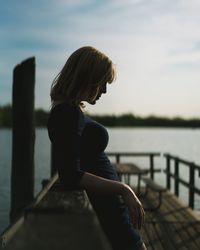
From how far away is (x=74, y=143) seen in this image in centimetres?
187

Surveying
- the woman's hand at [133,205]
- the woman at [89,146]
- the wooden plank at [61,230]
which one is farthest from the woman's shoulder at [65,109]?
the wooden plank at [61,230]

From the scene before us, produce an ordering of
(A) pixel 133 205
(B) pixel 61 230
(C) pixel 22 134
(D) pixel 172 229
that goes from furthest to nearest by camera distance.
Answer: (C) pixel 22 134 < (D) pixel 172 229 < (A) pixel 133 205 < (B) pixel 61 230

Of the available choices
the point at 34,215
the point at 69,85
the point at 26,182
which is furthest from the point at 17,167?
the point at 34,215

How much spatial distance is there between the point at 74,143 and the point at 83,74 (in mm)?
258

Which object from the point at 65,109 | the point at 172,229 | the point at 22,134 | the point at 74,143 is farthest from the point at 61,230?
the point at 22,134

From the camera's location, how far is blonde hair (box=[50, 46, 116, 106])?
194 cm

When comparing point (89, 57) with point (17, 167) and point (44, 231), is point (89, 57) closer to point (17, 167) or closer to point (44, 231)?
point (44, 231)

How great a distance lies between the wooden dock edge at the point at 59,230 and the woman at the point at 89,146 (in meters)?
0.41

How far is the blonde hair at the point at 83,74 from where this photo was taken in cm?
194

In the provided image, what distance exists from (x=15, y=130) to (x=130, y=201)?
6.04 metres

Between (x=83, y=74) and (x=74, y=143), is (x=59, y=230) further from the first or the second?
(x=83, y=74)

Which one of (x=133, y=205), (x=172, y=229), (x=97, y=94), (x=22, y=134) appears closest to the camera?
(x=133, y=205)

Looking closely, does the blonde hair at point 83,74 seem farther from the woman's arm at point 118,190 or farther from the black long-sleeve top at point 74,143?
the woman's arm at point 118,190

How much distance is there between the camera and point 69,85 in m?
2.00
